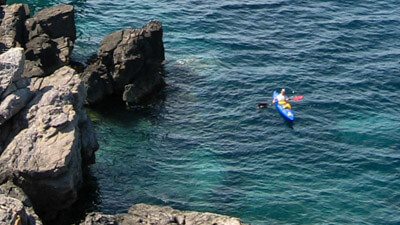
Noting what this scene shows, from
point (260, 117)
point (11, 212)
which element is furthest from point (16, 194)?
point (260, 117)

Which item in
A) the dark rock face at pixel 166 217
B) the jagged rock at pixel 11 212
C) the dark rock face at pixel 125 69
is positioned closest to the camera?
the jagged rock at pixel 11 212

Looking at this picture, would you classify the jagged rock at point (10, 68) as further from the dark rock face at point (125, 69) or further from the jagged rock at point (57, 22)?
the jagged rock at point (57, 22)

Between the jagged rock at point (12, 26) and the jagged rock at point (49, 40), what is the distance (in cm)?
83

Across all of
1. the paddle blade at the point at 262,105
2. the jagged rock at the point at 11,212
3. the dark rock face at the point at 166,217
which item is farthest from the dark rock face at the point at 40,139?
the paddle blade at the point at 262,105

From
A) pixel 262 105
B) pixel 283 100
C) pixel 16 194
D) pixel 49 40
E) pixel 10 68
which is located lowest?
pixel 16 194

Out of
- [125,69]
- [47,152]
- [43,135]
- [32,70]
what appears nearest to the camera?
[47,152]

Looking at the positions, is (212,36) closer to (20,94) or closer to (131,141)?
(131,141)

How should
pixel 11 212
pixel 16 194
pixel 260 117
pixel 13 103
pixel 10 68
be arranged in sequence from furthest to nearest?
pixel 260 117 < pixel 10 68 < pixel 13 103 < pixel 16 194 < pixel 11 212

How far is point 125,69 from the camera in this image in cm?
6981

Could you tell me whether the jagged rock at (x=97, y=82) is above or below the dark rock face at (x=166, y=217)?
above

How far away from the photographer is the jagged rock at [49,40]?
67.8m

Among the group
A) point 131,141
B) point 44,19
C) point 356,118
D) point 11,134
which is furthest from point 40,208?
point 356,118

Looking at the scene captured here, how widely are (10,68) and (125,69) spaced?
1904cm

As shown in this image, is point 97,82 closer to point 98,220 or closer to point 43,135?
point 43,135
